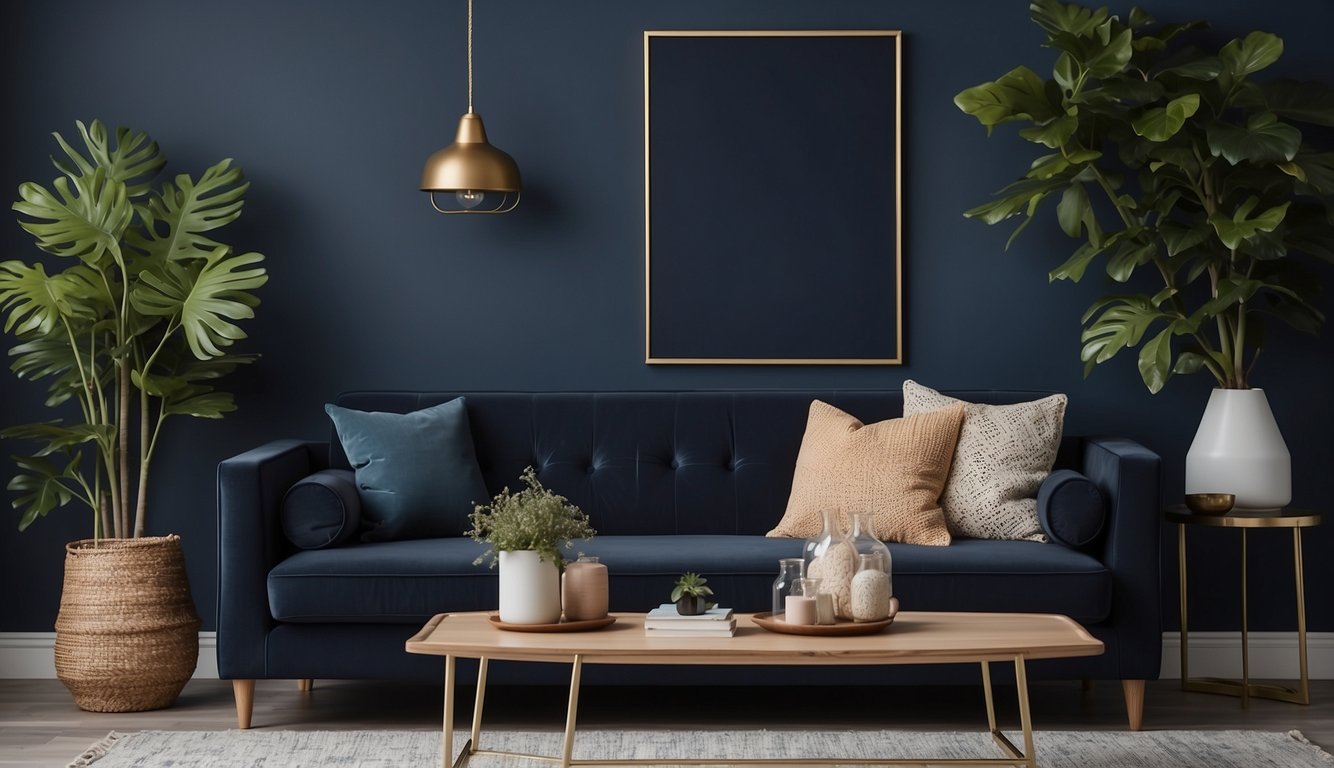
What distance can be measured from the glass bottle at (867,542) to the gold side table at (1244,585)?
1487 millimetres

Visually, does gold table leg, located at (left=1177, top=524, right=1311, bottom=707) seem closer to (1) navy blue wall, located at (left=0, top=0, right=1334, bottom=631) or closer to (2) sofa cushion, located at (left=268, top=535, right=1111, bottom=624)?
(1) navy blue wall, located at (left=0, top=0, right=1334, bottom=631)

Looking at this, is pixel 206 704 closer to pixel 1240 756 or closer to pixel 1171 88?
pixel 1240 756

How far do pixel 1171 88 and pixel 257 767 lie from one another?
122 inches

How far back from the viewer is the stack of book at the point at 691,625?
279 cm

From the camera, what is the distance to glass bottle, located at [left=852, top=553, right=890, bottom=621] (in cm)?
281

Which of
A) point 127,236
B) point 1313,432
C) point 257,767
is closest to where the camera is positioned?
point 257,767

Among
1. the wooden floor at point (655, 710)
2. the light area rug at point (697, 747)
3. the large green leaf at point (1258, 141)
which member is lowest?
the wooden floor at point (655, 710)

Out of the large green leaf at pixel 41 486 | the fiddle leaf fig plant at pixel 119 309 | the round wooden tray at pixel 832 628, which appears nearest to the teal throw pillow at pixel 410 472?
the fiddle leaf fig plant at pixel 119 309

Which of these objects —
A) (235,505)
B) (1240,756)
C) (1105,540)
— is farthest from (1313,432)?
(235,505)

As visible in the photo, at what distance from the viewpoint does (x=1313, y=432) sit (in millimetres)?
4418

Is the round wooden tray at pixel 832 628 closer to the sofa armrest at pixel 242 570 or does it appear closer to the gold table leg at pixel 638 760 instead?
the gold table leg at pixel 638 760

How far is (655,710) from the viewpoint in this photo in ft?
12.9

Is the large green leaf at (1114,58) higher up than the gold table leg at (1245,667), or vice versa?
the large green leaf at (1114,58)

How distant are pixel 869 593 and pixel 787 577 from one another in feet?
0.60
